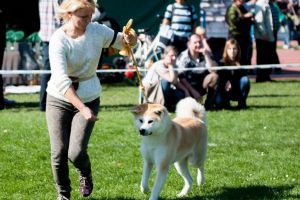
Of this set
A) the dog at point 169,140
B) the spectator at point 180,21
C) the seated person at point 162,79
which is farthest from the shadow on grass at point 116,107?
the dog at point 169,140

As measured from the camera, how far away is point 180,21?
43.0ft

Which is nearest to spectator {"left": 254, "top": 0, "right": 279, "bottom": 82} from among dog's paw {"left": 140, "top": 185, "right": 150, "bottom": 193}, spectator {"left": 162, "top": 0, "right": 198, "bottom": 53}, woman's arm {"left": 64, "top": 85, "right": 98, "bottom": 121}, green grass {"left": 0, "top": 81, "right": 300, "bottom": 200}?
spectator {"left": 162, "top": 0, "right": 198, "bottom": 53}

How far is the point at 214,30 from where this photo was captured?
848 inches

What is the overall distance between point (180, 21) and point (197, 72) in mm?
2286

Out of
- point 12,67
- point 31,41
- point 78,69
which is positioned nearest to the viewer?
point 78,69

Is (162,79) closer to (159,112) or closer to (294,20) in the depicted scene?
(159,112)

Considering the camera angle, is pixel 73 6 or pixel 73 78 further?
pixel 73 78

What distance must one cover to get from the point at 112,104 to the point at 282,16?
1645cm

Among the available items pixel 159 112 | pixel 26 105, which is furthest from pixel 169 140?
pixel 26 105

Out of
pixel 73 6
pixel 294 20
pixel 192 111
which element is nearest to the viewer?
pixel 73 6

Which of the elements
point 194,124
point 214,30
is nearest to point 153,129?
point 194,124

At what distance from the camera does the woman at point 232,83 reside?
433 inches

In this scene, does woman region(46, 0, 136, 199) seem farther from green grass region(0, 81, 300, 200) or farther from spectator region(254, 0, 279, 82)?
spectator region(254, 0, 279, 82)

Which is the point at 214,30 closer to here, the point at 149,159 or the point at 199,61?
the point at 199,61
